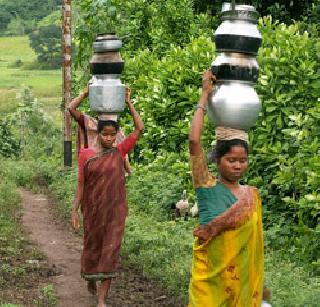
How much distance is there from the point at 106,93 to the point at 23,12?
65.9 meters

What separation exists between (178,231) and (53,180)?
717 cm

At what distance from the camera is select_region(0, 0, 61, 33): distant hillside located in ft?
221

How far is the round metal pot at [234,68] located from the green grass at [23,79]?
111ft

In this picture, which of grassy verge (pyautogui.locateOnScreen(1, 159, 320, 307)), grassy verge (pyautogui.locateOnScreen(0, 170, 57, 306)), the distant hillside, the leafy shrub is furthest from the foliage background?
the distant hillside

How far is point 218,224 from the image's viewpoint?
12.6 ft

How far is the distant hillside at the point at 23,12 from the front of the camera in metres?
67.3

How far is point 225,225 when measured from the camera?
3848mm

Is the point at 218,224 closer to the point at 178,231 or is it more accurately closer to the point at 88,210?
the point at 88,210

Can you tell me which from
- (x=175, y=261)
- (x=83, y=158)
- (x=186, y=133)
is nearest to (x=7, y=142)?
(x=186, y=133)

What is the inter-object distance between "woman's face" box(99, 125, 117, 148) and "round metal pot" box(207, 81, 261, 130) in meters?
2.11

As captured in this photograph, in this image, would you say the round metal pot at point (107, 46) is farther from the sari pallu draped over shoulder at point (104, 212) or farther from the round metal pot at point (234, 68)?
the round metal pot at point (234, 68)

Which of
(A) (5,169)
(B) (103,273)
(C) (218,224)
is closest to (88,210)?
(B) (103,273)

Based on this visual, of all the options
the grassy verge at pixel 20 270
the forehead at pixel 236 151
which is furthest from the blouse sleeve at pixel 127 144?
the forehead at pixel 236 151

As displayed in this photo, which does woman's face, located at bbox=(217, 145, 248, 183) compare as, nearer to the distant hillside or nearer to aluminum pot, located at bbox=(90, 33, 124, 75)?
aluminum pot, located at bbox=(90, 33, 124, 75)
